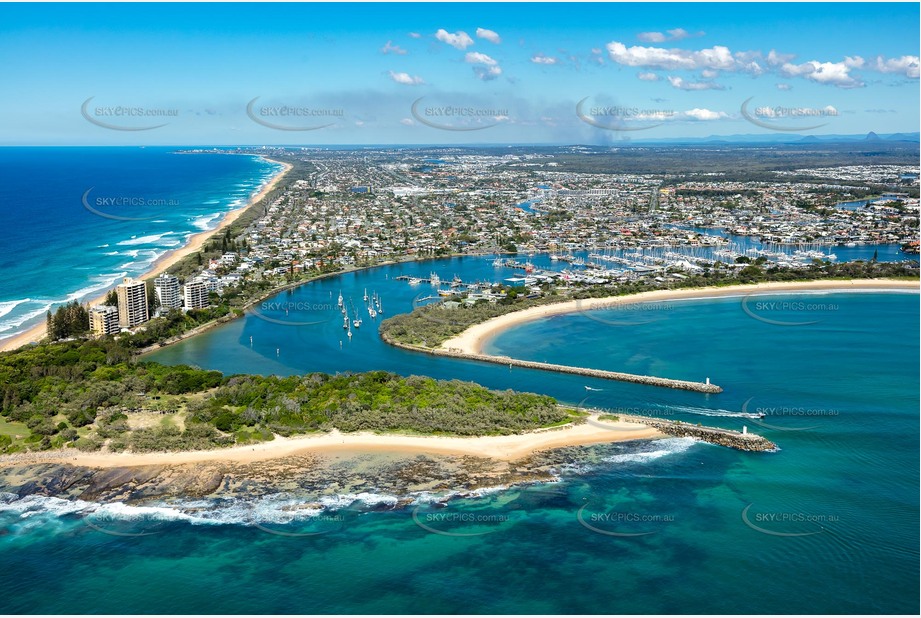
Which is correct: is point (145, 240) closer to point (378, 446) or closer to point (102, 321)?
point (102, 321)

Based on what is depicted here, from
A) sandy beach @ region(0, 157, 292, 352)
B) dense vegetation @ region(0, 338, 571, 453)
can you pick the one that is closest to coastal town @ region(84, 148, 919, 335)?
sandy beach @ region(0, 157, 292, 352)

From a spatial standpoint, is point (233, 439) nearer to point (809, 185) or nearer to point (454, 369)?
point (454, 369)

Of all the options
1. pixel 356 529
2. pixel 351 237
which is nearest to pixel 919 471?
pixel 356 529

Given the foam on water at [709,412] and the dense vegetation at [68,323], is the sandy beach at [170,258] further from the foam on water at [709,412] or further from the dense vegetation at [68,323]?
the foam on water at [709,412]

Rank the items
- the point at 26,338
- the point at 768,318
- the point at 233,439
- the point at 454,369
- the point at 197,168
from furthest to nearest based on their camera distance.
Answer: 1. the point at 197,168
2. the point at 768,318
3. the point at 26,338
4. the point at 454,369
5. the point at 233,439

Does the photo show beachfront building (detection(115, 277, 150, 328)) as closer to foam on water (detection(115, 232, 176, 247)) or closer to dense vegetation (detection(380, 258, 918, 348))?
dense vegetation (detection(380, 258, 918, 348))

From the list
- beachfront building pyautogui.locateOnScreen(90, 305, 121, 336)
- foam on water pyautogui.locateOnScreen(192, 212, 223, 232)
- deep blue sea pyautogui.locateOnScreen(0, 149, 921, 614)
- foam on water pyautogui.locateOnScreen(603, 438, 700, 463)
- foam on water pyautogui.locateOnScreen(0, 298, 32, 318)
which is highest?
foam on water pyautogui.locateOnScreen(192, 212, 223, 232)
